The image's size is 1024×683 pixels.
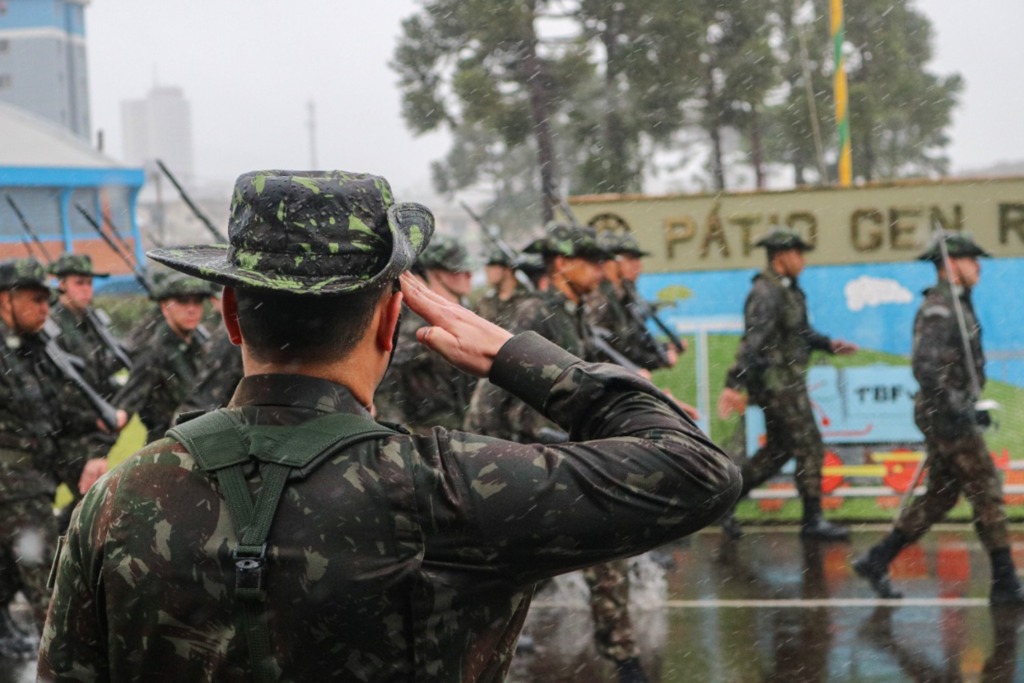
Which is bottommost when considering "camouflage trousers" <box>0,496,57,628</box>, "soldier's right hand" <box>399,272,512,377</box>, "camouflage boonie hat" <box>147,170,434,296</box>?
"camouflage trousers" <box>0,496,57,628</box>

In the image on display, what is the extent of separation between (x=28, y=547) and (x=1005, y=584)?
5.03 metres

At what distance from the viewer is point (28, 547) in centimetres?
576

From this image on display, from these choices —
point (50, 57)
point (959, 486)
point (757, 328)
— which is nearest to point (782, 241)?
point (757, 328)

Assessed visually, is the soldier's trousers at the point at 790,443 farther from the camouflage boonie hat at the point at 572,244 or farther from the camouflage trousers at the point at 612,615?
the camouflage trousers at the point at 612,615

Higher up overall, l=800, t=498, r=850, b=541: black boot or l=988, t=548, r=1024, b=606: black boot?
l=988, t=548, r=1024, b=606: black boot

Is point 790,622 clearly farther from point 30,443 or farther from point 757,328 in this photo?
point 30,443

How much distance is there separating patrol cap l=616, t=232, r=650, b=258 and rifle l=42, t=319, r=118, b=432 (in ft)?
12.2

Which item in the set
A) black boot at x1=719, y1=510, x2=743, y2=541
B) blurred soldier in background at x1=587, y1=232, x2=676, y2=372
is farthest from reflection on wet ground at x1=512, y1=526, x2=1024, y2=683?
blurred soldier in background at x1=587, y1=232, x2=676, y2=372

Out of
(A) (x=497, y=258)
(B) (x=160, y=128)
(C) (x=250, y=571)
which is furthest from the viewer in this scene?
(B) (x=160, y=128)

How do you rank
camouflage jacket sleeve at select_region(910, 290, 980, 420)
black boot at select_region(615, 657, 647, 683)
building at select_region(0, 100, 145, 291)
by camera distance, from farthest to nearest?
building at select_region(0, 100, 145, 291)
camouflage jacket sleeve at select_region(910, 290, 980, 420)
black boot at select_region(615, 657, 647, 683)

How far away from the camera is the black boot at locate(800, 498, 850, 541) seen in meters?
9.12

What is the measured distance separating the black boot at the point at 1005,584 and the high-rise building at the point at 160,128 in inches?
3218

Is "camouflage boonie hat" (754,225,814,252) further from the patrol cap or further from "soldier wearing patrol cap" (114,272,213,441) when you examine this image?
"soldier wearing patrol cap" (114,272,213,441)

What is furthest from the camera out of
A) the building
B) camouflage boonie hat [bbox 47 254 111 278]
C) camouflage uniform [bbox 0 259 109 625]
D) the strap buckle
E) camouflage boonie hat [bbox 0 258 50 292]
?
the building
